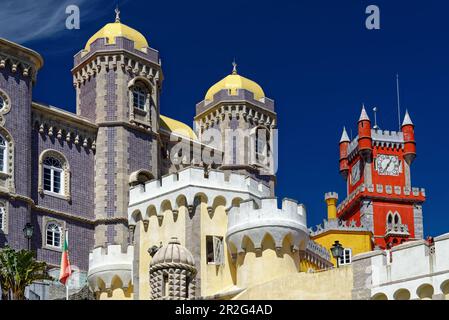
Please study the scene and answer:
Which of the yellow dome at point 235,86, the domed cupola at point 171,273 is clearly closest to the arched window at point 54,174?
the yellow dome at point 235,86

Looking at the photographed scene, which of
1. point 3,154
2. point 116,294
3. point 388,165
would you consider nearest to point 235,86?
point 3,154

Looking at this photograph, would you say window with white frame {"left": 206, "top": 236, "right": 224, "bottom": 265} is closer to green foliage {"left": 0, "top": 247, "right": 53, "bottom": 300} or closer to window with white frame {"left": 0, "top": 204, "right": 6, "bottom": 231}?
green foliage {"left": 0, "top": 247, "right": 53, "bottom": 300}

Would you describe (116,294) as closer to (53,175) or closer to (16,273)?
(16,273)

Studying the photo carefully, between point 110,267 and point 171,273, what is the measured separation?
14274mm

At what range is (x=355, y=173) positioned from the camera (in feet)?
352

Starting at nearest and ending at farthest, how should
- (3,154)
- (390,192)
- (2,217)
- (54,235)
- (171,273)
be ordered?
(171,273)
(2,217)
(3,154)
(54,235)
(390,192)

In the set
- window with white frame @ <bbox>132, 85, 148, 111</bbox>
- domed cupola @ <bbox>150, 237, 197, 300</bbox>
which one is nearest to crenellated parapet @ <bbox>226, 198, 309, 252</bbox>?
domed cupola @ <bbox>150, 237, 197, 300</bbox>

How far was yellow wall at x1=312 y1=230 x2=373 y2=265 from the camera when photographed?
7775 cm

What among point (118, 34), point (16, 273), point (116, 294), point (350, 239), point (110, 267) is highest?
point (118, 34)

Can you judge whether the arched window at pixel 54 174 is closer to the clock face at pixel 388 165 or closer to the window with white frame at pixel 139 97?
the window with white frame at pixel 139 97

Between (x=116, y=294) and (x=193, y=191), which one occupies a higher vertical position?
(x=193, y=191)

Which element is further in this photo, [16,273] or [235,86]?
[235,86]

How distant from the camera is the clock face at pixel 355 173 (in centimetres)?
10644

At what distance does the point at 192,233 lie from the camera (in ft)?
156
